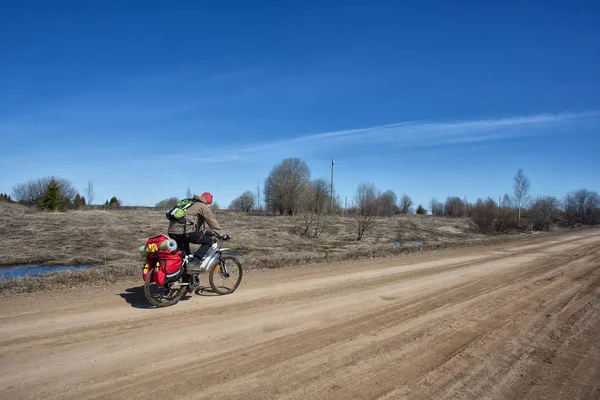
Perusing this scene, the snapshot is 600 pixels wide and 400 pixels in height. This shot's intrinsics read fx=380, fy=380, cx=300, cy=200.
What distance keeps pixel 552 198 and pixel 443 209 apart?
79.7 metres

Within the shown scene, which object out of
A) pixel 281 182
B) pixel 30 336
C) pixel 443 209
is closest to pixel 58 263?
pixel 30 336

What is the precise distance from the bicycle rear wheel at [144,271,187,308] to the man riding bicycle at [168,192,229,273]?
461 millimetres

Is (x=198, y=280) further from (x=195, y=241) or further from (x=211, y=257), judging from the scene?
(x=195, y=241)

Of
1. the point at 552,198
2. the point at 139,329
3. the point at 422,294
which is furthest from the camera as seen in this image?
the point at 552,198

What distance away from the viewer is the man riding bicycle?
291 inches

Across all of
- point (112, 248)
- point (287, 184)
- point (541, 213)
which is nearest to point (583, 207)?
point (541, 213)

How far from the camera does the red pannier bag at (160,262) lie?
669cm

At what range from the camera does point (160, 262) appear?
22.3ft

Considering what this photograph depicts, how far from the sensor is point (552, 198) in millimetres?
58812

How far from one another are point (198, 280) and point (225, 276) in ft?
2.22

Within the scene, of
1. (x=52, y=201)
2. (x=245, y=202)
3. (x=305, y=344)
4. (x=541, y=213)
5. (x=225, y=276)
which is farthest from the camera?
(x=245, y=202)

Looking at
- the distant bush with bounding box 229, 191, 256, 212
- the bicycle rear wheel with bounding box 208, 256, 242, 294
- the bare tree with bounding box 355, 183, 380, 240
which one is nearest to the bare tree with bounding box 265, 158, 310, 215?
the distant bush with bounding box 229, 191, 256, 212

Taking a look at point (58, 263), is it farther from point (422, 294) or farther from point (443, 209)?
point (443, 209)

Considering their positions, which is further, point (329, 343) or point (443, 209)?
point (443, 209)
